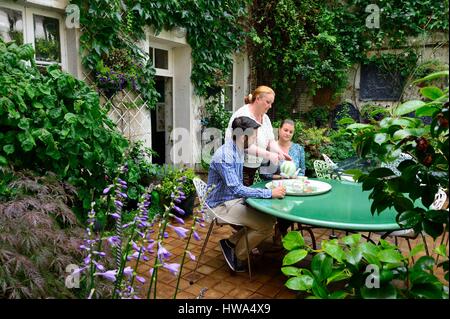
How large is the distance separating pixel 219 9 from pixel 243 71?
1639 millimetres

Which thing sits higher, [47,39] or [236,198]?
[47,39]

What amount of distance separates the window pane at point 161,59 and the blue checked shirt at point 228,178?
3052 millimetres

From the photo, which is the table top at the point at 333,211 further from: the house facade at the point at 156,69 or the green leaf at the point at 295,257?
the house facade at the point at 156,69

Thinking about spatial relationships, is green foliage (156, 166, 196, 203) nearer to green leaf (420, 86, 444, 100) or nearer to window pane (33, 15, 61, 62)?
window pane (33, 15, 61, 62)

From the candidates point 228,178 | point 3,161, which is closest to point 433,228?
point 228,178

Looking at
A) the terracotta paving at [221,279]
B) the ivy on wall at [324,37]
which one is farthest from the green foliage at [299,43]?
the terracotta paving at [221,279]

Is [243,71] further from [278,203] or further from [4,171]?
[4,171]

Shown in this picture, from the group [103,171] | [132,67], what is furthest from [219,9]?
[103,171]

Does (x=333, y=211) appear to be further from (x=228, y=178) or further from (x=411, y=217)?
(x=411, y=217)

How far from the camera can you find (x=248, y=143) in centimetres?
320

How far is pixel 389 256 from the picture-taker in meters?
0.94

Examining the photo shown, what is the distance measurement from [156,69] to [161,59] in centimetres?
25

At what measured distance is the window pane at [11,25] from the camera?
3439 millimetres
